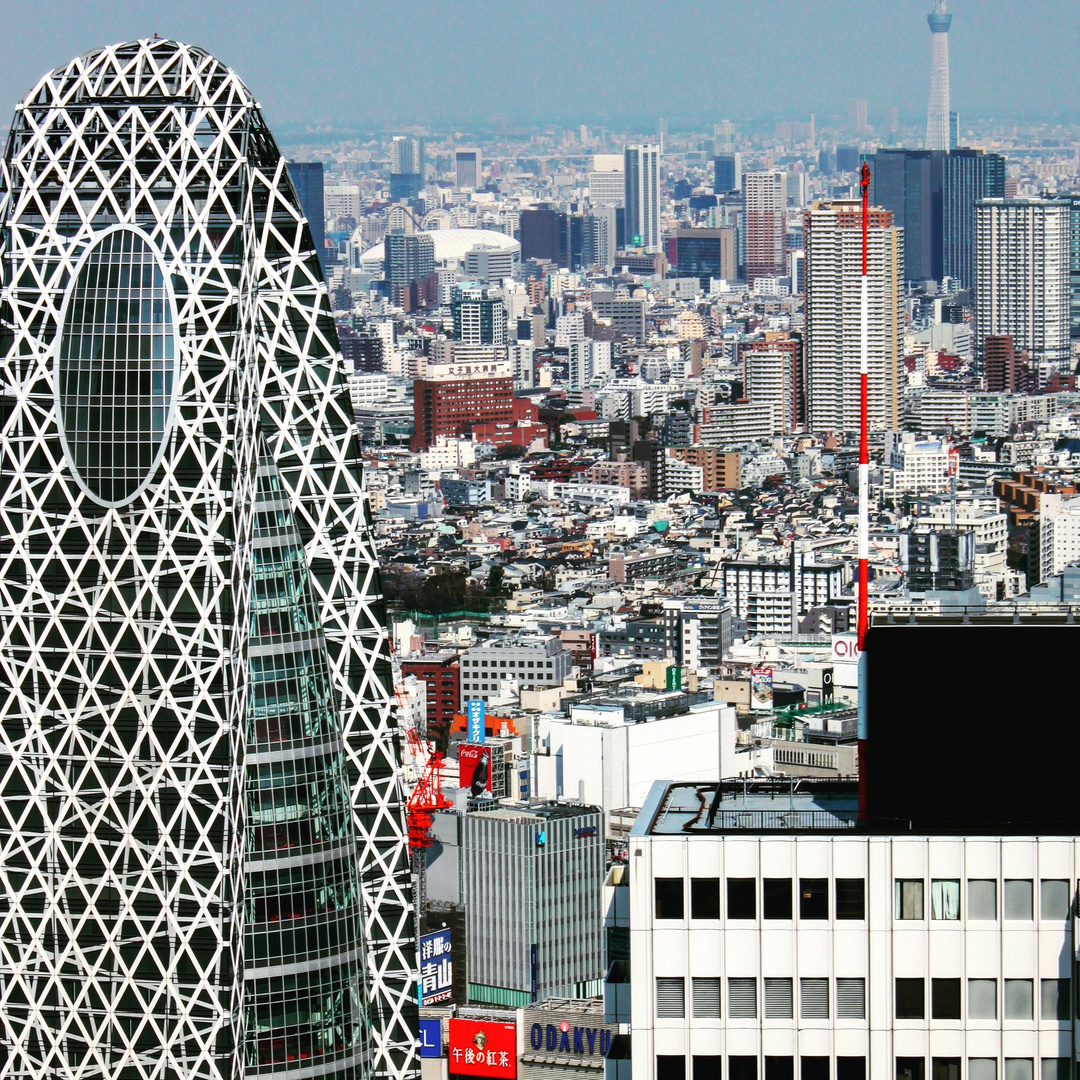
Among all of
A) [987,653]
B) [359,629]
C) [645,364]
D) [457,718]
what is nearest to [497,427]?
[645,364]

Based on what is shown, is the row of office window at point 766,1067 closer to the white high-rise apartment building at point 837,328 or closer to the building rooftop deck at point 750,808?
the building rooftop deck at point 750,808

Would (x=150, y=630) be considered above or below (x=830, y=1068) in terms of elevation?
above

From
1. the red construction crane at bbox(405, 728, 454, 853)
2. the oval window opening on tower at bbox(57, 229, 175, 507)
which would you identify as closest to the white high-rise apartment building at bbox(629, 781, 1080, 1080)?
the oval window opening on tower at bbox(57, 229, 175, 507)


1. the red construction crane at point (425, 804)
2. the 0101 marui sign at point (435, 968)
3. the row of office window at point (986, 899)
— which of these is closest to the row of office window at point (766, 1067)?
the row of office window at point (986, 899)

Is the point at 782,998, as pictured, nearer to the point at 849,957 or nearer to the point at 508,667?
the point at 849,957

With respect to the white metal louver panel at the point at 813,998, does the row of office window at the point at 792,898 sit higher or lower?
higher

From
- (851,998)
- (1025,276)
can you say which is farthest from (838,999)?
(1025,276)
